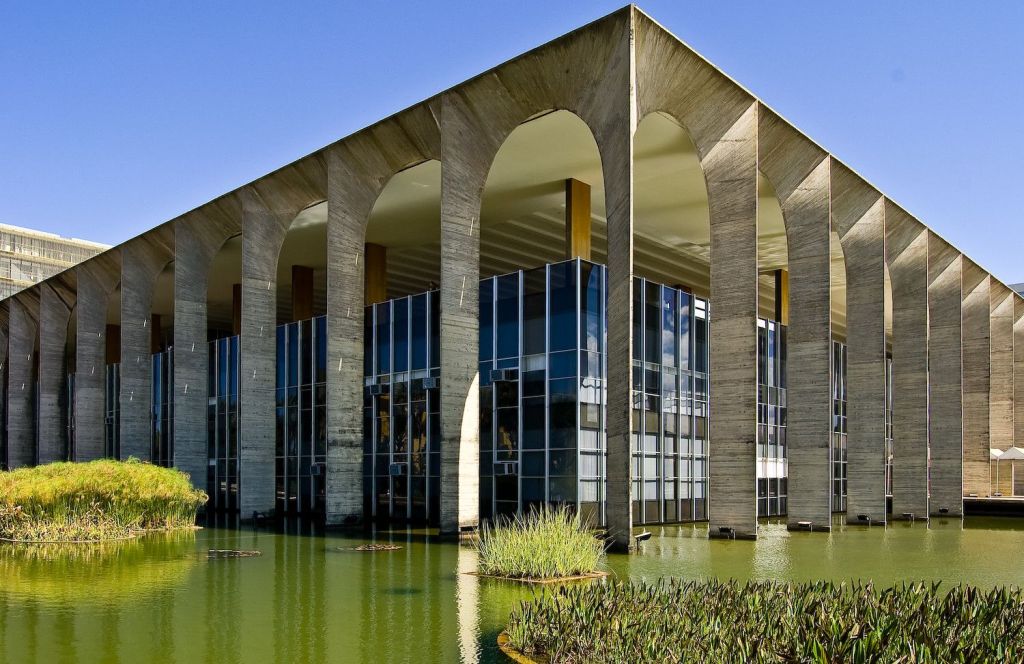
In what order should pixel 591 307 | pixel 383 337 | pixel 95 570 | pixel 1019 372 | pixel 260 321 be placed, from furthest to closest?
pixel 1019 372, pixel 260 321, pixel 383 337, pixel 591 307, pixel 95 570

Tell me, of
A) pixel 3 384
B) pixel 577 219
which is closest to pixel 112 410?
pixel 3 384

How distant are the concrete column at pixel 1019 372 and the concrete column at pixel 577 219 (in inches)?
1015

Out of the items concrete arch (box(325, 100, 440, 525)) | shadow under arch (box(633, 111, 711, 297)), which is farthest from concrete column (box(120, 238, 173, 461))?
shadow under arch (box(633, 111, 711, 297))

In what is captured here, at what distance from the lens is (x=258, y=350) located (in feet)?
91.8

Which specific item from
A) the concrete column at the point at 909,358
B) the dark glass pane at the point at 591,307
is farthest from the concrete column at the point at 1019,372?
the dark glass pane at the point at 591,307

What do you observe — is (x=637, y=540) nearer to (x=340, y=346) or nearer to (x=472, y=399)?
(x=472, y=399)

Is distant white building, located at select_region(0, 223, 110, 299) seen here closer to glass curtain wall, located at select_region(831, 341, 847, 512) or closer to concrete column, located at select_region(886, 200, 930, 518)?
glass curtain wall, located at select_region(831, 341, 847, 512)

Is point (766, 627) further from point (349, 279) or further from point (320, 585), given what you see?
point (349, 279)

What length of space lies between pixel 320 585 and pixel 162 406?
2603 cm

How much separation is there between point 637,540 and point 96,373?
29.3 meters

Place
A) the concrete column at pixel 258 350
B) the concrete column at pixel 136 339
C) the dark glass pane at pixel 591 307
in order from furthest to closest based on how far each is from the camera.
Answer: the concrete column at pixel 136 339
the concrete column at pixel 258 350
the dark glass pane at pixel 591 307

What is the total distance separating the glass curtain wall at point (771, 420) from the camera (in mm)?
29359

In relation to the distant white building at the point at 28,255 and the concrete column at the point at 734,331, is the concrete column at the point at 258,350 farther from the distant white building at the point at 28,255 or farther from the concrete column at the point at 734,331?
the distant white building at the point at 28,255

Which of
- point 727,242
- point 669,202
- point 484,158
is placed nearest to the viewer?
point 727,242
